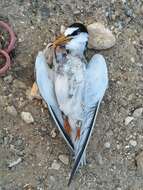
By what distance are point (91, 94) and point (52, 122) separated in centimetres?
28

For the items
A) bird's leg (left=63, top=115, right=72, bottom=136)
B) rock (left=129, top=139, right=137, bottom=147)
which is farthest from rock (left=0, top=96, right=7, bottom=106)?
rock (left=129, top=139, right=137, bottom=147)

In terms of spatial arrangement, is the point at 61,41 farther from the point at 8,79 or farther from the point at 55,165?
the point at 55,165

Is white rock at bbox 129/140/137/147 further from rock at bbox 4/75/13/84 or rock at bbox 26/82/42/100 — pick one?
rock at bbox 4/75/13/84

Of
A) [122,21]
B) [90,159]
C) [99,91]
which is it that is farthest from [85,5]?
[90,159]

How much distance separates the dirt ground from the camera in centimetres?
419

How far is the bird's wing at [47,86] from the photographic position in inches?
167

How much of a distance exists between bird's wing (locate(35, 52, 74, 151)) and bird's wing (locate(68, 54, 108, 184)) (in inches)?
5.4

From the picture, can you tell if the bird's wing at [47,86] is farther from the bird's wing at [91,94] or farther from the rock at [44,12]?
the rock at [44,12]

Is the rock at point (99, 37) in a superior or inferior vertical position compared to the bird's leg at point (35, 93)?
superior

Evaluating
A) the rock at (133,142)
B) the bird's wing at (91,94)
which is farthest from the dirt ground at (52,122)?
the bird's wing at (91,94)

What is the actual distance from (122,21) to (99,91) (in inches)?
22.9

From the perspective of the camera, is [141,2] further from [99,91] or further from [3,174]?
[3,174]

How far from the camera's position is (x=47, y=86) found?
4.34 meters

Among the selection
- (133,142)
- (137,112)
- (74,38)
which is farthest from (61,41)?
(133,142)
